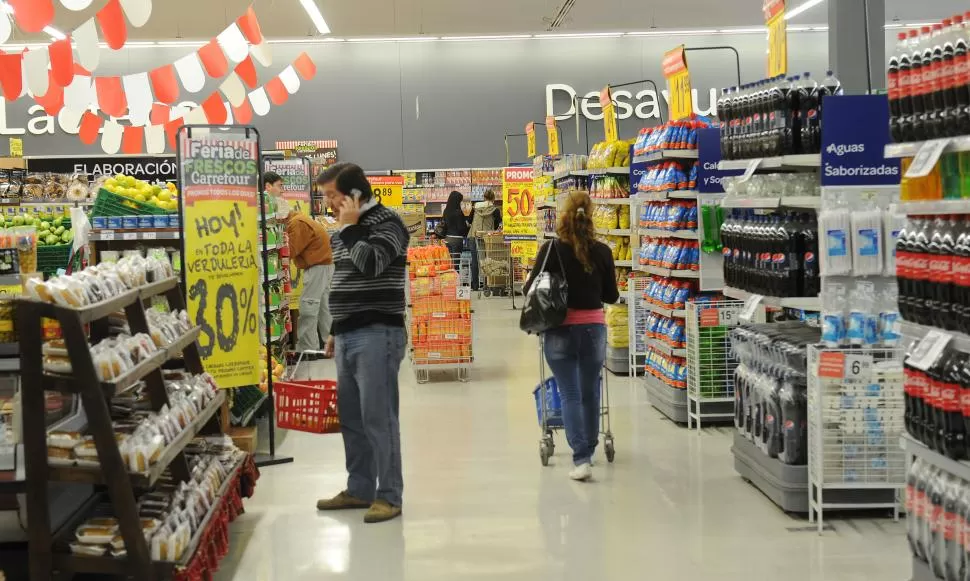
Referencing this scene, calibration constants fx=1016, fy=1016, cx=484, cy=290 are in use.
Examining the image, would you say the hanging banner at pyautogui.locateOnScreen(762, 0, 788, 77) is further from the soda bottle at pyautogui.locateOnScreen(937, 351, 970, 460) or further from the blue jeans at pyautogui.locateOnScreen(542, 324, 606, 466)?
the soda bottle at pyautogui.locateOnScreen(937, 351, 970, 460)

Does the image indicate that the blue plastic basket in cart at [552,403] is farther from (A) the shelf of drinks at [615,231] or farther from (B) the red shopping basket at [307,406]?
(A) the shelf of drinks at [615,231]

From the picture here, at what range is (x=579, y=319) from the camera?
5797mm

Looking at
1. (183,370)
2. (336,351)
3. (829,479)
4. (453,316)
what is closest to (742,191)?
(829,479)

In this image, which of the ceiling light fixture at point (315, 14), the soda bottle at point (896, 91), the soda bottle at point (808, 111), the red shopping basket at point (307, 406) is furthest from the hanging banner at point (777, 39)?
the ceiling light fixture at point (315, 14)

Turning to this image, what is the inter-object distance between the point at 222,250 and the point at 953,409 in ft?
13.8

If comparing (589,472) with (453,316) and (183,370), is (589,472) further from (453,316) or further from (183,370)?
(453,316)

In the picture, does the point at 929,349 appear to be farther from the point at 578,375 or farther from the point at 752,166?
the point at 578,375

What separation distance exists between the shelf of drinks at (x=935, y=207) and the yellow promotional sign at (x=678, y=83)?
463 centimetres

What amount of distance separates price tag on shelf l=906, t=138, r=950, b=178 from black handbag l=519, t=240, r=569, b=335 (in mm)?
2479

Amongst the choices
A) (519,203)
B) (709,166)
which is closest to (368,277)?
(709,166)

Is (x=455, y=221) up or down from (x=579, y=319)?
up

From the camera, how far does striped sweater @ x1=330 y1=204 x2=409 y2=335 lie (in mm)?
5035

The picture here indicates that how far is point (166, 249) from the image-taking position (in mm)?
6484

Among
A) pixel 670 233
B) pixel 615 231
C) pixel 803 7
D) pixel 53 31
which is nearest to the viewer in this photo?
pixel 670 233
